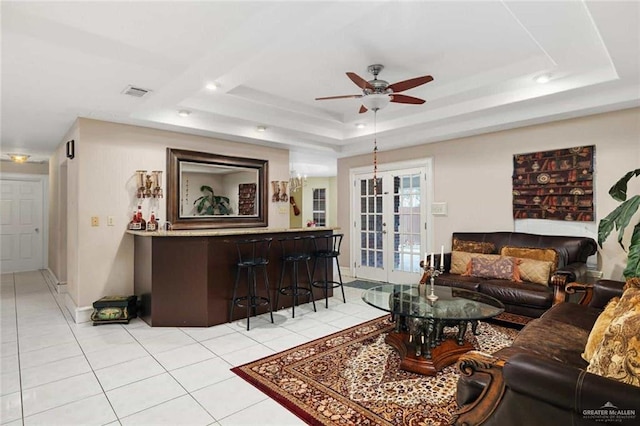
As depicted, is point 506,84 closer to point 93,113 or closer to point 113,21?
point 113,21

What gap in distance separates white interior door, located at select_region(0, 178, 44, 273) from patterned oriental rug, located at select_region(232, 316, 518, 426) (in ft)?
23.6

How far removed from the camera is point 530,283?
3.79 meters

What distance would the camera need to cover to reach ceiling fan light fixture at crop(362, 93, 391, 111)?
3.28m

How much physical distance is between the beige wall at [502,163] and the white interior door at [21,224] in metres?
7.14

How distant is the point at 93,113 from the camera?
12.7 ft

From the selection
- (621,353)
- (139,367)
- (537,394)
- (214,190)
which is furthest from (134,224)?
(621,353)

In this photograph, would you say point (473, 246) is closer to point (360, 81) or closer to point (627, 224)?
point (627, 224)

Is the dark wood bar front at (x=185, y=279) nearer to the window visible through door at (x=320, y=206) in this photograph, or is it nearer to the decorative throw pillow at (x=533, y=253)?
the decorative throw pillow at (x=533, y=253)

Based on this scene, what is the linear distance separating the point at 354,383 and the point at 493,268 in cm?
251

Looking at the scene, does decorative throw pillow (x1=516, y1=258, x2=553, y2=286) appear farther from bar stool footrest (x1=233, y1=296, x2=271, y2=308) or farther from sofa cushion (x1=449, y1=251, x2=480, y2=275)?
bar stool footrest (x1=233, y1=296, x2=271, y2=308)

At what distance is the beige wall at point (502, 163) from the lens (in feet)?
12.5

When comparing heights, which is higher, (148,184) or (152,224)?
(148,184)

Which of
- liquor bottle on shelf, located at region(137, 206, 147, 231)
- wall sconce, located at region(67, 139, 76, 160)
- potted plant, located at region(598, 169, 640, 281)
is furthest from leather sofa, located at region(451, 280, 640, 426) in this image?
wall sconce, located at region(67, 139, 76, 160)

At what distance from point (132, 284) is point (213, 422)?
9.49 feet
